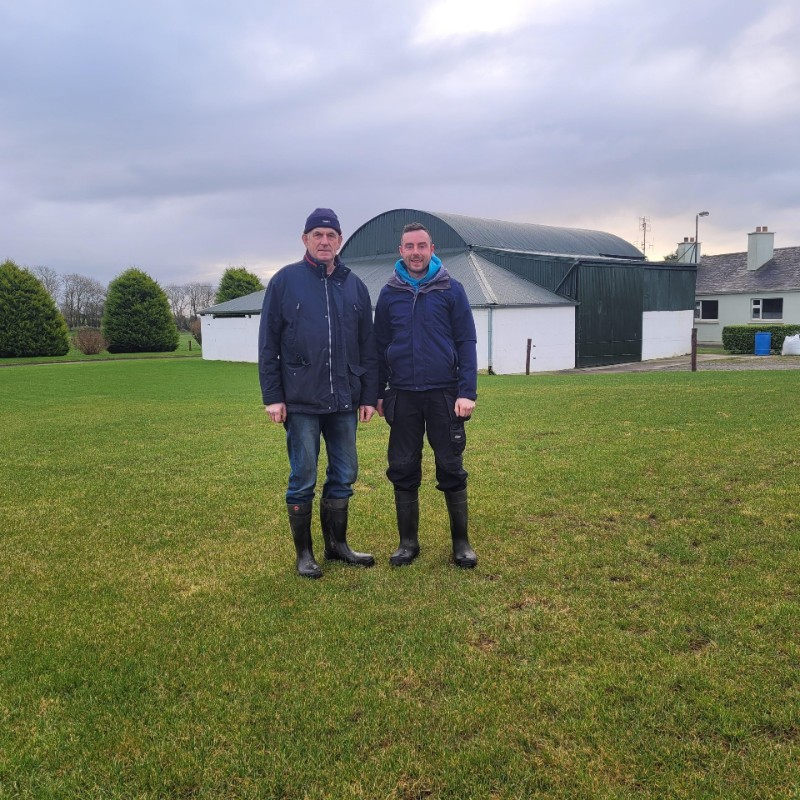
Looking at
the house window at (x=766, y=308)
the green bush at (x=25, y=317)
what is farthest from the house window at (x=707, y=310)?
the green bush at (x=25, y=317)

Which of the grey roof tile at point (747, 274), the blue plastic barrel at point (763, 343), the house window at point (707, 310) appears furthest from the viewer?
the house window at point (707, 310)

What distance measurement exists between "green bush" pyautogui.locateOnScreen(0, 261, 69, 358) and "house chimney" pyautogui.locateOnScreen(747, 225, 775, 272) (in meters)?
40.9

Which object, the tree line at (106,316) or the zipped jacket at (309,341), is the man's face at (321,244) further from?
the tree line at (106,316)

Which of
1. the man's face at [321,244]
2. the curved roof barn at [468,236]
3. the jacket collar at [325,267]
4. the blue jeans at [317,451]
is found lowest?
the blue jeans at [317,451]

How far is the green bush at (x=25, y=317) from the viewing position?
40000 mm

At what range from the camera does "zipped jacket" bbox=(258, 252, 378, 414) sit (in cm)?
422

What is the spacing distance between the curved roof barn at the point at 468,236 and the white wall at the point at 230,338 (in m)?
6.45

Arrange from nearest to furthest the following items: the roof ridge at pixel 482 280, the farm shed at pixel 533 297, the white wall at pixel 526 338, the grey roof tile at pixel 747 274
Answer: the white wall at pixel 526 338, the roof ridge at pixel 482 280, the farm shed at pixel 533 297, the grey roof tile at pixel 747 274

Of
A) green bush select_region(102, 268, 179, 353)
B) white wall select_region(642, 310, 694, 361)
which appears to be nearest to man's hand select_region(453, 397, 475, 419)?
white wall select_region(642, 310, 694, 361)

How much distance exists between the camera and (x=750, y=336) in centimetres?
3180

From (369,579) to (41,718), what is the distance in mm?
1860

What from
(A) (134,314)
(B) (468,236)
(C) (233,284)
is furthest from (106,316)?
(B) (468,236)

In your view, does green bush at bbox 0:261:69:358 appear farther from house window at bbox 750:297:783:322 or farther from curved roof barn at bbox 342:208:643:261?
house window at bbox 750:297:783:322

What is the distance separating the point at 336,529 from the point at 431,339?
4.51 feet
